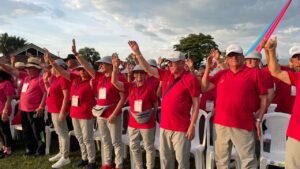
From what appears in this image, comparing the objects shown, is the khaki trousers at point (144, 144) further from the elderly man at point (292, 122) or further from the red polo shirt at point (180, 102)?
the elderly man at point (292, 122)

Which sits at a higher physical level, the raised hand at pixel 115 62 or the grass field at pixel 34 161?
the raised hand at pixel 115 62

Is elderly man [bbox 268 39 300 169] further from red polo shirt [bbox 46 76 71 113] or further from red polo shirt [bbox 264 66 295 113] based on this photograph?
red polo shirt [bbox 46 76 71 113]

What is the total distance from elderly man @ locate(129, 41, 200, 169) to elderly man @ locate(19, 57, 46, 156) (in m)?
3.06

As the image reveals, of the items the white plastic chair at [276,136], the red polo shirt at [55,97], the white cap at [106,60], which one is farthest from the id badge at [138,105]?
the red polo shirt at [55,97]

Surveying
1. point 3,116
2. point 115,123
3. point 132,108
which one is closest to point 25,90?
point 3,116

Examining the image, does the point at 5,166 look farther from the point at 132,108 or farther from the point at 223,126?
the point at 223,126

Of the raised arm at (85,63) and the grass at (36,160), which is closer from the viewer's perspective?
the raised arm at (85,63)

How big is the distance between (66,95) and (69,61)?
0.68 m

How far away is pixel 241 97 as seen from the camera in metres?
3.46

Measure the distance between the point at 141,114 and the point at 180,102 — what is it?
2.34 ft

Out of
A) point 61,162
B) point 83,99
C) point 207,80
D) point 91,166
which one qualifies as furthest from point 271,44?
point 61,162

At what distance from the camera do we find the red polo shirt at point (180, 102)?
3.72 meters

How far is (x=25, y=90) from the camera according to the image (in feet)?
19.5

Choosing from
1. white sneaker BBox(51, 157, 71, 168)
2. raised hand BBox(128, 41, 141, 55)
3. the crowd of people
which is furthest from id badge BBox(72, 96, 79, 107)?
raised hand BBox(128, 41, 141, 55)
